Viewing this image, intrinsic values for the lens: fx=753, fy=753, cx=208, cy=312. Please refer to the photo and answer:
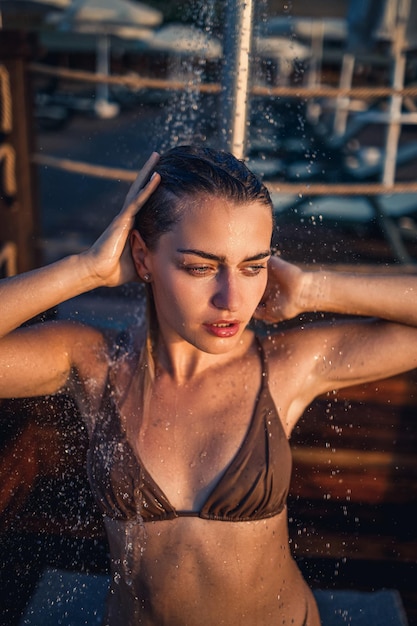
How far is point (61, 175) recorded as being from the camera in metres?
8.53

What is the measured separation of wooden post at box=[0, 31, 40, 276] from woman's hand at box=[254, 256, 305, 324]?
2.48 metres

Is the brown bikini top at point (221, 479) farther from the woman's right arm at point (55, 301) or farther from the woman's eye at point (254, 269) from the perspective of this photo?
the woman's eye at point (254, 269)

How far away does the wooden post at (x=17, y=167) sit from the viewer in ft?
12.1

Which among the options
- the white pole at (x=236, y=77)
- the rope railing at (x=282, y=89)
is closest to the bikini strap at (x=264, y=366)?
the white pole at (x=236, y=77)

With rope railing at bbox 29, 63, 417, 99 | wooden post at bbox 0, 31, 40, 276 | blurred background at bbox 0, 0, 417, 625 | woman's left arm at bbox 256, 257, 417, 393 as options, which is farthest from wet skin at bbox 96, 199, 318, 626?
wooden post at bbox 0, 31, 40, 276

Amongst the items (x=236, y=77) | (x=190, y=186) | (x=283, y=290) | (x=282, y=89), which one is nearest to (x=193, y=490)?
(x=283, y=290)

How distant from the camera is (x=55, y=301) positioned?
1504 mm

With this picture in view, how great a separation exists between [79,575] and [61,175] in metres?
6.93

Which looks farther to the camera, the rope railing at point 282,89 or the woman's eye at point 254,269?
the rope railing at point 282,89

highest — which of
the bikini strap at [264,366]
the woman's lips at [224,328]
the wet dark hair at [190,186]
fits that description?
the wet dark hair at [190,186]

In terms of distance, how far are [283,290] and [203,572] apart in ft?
1.97

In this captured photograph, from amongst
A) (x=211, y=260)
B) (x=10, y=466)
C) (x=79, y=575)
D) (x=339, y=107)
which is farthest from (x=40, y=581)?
(x=339, y=107)

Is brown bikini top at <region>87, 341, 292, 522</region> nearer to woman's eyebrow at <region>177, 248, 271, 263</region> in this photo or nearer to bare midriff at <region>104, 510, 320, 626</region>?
bare midriff at <region>104, 510, 320, 626</region>

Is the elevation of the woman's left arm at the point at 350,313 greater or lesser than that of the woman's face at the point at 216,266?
lesser
